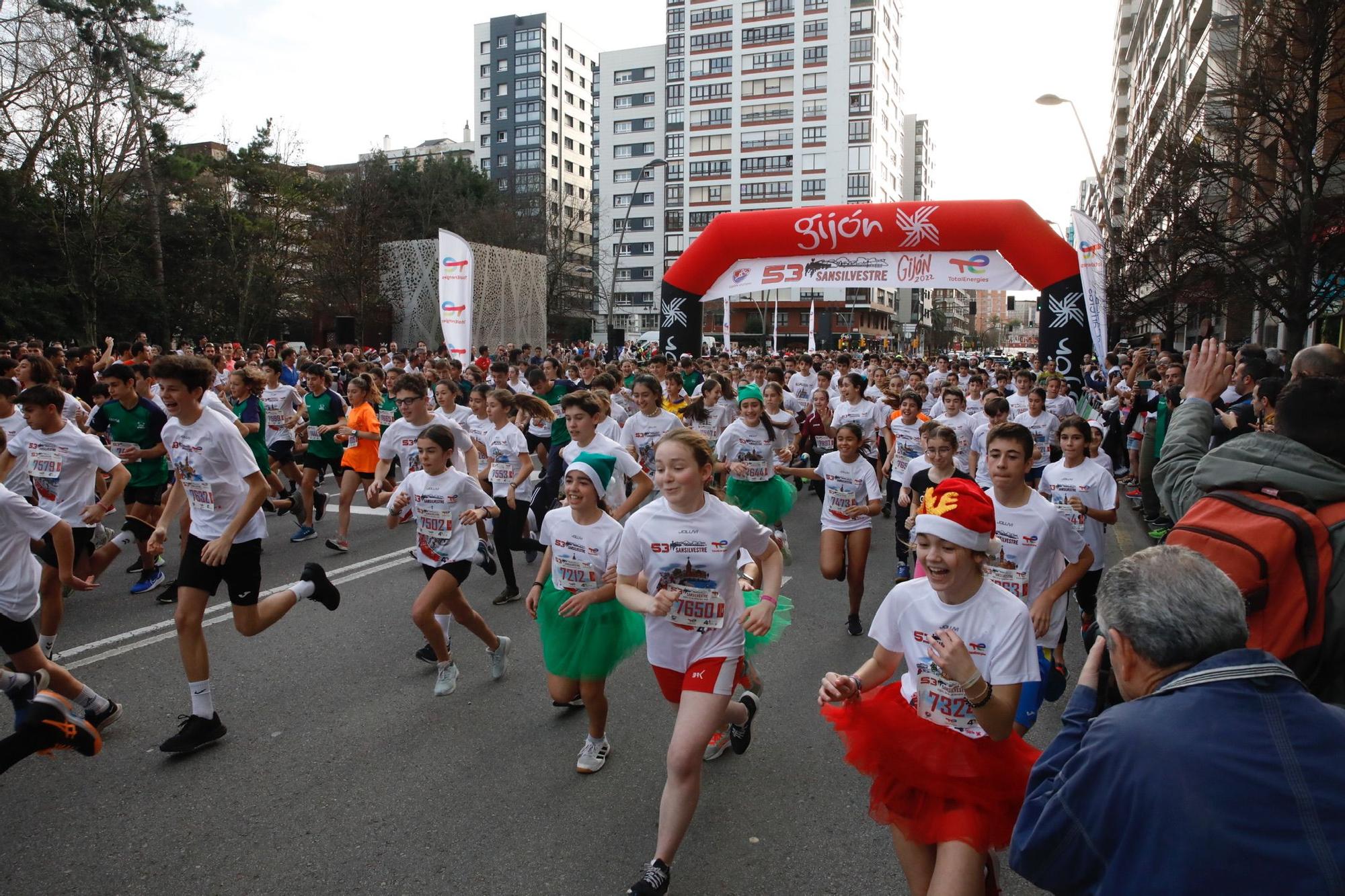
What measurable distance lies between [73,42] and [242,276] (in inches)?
450

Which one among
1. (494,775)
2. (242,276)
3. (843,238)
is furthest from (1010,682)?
(242,276)

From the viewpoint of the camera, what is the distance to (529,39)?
307 ft

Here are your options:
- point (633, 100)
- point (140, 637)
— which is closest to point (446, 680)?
point (140, 637)

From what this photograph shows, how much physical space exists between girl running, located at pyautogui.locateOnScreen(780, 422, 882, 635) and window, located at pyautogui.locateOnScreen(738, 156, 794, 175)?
247 feet

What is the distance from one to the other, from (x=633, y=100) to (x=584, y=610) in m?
88.6

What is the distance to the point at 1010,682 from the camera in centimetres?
280

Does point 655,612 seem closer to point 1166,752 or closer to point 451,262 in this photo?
point 1166,752

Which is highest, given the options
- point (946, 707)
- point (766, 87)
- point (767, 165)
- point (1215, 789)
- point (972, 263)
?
point (766, 87)

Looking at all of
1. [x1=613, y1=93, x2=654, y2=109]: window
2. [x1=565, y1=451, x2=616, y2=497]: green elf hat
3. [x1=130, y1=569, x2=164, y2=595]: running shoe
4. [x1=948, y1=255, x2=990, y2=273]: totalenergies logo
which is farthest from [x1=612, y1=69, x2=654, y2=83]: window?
[x1=565, y1=451, x2=616, y2=497]: green elf hat

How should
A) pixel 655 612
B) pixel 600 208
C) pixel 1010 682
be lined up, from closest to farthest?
1. pixel 1010 682
2. pixel 655 612
3. pixel 600 208

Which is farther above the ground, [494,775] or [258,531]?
[258,531]

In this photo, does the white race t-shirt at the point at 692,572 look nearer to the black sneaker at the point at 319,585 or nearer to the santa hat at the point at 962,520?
the santa hat at the point at 962,520

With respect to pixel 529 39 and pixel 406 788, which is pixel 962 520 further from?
pixel 529 39

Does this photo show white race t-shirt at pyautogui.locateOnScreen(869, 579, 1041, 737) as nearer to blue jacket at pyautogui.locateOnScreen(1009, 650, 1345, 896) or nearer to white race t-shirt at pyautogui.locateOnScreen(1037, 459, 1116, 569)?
blue jacket at pyautogui.locateOnScreen(1009, 650, 1345, 896)
